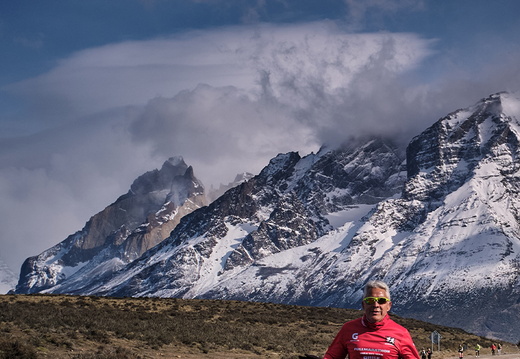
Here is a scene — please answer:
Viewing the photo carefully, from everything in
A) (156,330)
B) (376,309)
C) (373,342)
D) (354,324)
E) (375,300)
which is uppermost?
(156,330)

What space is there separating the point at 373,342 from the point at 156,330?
60547 mm

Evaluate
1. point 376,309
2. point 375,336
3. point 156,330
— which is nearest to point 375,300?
point 376,309

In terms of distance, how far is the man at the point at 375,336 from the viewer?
589 inches

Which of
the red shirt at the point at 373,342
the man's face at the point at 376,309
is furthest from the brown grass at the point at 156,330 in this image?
the man's face at the point at 376,309

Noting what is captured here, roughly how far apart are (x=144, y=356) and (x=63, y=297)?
4153 centimetres

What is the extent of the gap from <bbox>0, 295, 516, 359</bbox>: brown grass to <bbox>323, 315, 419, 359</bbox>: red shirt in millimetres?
31595

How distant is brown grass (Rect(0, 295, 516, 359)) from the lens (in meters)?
56.9

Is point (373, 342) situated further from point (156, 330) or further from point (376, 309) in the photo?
point (156, 330)

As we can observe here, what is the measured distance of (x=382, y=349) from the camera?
49.2ft

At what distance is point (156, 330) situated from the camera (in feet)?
242

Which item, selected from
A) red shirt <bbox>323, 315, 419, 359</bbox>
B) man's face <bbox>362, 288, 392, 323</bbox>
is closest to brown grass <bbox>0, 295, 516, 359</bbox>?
red shirt <bbox>323, 315, 419, 359</bbox>

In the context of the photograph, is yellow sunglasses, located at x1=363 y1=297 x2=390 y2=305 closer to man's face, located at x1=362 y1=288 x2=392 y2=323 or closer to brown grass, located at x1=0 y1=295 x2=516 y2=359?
man's face, located at x1=362 y1=288 x2=392 y2=323

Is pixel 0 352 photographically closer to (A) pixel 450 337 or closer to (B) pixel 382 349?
(B) pixel 382 349

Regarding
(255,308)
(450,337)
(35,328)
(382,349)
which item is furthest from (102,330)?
(450,337)
